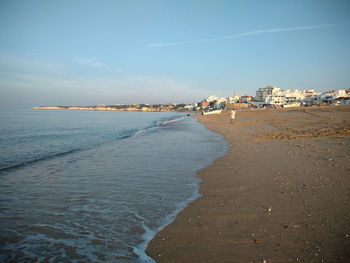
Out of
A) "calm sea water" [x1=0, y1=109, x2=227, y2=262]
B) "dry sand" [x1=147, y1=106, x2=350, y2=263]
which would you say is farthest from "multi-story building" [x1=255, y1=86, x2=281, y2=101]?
"calm sea water" [x1=0, y1=109, x2=227, y2=262]

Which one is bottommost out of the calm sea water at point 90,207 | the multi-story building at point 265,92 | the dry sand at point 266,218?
the calm sea water at point 90,207

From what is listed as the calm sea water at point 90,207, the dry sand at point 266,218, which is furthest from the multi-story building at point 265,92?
the calm sea water at point 90,207

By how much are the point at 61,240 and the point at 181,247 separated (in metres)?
2.19

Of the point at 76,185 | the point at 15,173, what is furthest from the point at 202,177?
the point at 15,173

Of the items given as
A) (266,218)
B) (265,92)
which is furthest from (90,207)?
(265,92)

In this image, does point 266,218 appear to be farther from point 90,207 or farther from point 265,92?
point 265,92

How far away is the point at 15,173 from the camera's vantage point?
8.33m

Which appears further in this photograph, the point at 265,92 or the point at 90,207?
the point at 265,92

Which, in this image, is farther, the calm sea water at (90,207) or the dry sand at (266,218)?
the calm sea water at (90,207)

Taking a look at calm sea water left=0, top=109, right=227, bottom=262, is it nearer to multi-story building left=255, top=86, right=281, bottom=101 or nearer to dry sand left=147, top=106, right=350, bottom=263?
dry sand left=147, top=106, right=350, bottom=263

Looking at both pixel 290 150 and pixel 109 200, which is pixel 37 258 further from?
pixel 290 150

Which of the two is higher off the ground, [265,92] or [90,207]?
[265,92]

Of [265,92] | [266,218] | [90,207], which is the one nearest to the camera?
[266,218]

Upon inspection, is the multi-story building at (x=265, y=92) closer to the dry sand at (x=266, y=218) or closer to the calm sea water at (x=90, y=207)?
the dry sand at (x=266, y=218)
